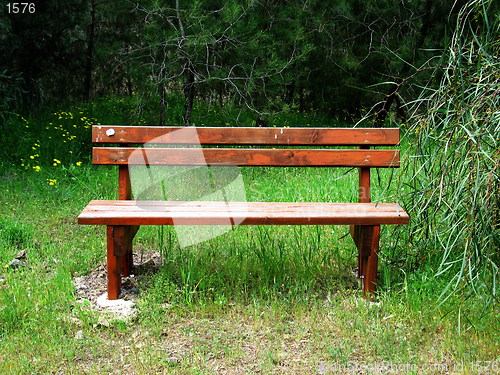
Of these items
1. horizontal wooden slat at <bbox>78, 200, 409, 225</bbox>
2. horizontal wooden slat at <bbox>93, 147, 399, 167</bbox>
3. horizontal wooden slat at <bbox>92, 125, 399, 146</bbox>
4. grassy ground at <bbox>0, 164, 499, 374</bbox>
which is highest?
horizontal wooden slat at <bbox>92, 125, 399, 146</bbox>

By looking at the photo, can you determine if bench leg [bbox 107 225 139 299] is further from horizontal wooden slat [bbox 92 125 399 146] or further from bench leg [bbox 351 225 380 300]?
bench leg [bbox 351 225 380 300]

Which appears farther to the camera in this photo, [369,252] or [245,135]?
[245,135]

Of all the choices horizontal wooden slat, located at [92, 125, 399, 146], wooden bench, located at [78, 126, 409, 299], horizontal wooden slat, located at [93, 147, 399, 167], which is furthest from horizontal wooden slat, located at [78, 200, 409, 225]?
horizontal wooden slat, located at [92, 125, 399, 146]

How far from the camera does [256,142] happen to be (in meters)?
3.33

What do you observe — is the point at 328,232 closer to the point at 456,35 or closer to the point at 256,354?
the point at 256,354

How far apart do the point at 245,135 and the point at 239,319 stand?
1024 mm

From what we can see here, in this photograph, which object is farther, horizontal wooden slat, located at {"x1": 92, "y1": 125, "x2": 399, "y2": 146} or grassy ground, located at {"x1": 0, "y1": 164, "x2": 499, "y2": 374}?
horizontal wooden slat, located at {"x1": 92, "y1": 125, "x2": 399, "y2": 146}

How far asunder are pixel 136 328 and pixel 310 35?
5.86 m

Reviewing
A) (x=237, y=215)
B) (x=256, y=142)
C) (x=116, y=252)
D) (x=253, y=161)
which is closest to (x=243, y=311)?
(x=237, y=215)

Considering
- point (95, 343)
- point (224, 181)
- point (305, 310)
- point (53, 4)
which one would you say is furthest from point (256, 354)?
point (53, 4)

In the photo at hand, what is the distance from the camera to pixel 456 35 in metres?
2.39

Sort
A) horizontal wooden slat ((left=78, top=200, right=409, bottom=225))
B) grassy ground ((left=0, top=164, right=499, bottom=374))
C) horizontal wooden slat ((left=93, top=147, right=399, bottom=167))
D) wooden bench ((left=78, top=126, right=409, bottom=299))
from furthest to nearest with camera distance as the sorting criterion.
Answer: horizontal wooden slat ((left=93, top=147, right=399, bottom=167)) < wooden bench ((left=78, top=126, right=409, bottom=299)) < horizontal wooden slat ((left=78, top=200, right=409, bottom=225)) < grassy ground ((left=0, top=164, right=499, bottom=374))

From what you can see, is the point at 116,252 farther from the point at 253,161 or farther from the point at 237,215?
the point at 253,161

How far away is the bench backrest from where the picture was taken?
10.8 feet
